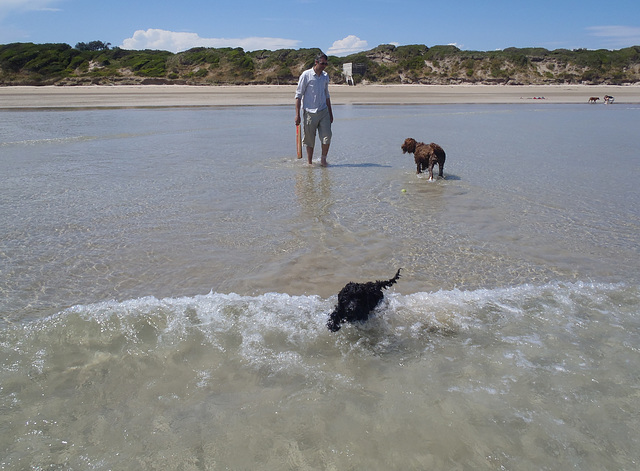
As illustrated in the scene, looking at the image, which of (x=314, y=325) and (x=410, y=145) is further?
(x=410, y=145)

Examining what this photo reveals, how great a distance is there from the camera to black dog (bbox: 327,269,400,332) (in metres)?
3.27

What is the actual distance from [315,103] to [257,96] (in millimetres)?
23616

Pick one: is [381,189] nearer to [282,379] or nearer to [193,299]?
[193,299]

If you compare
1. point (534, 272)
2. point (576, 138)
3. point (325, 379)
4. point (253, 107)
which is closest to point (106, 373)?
point (325, 379)

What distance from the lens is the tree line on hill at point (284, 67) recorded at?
40125mm

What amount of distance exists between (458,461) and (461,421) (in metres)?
0.27

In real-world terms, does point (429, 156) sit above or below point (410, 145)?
below

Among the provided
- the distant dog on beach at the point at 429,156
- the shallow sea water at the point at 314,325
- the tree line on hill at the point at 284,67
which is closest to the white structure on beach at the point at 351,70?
the tree line on hill at the point at 284,67

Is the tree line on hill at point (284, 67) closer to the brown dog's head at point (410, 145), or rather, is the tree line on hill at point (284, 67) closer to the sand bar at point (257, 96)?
the sand bar at point (257, 96)

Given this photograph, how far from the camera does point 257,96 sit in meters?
31.0

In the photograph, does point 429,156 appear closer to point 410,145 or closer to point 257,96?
point 410,145

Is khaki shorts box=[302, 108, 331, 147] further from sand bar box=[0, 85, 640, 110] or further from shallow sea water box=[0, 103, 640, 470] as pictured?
sand bar box=[0, 85, 640, 110]

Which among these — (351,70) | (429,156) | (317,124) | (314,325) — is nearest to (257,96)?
(351,70)

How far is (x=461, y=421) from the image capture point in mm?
2426
